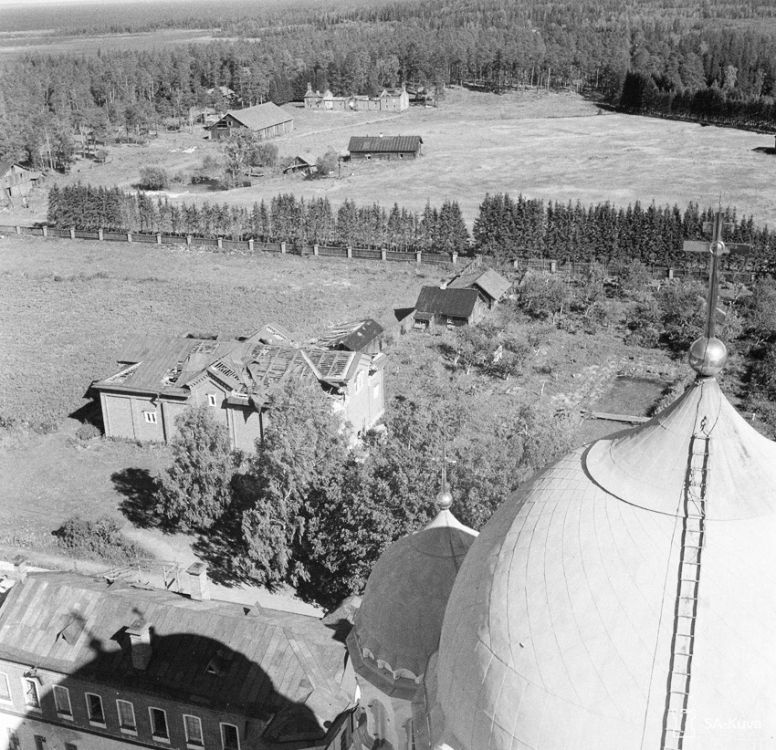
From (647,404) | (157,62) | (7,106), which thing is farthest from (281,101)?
(647,404)

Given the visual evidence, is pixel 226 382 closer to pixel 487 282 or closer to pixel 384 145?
pixel 487 282

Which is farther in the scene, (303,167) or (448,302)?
(303,167)

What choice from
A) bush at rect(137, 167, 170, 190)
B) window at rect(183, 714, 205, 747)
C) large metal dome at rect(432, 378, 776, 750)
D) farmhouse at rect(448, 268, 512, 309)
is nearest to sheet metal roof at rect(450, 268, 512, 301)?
farmhouse at rect(448, 268, 512, 309)

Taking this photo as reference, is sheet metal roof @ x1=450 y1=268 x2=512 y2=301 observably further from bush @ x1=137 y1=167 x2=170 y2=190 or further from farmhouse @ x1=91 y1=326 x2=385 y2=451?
bush @ x1=137 y1=167 x2=170 y2=190

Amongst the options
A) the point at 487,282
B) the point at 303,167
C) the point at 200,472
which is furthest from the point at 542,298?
the point at 303,167

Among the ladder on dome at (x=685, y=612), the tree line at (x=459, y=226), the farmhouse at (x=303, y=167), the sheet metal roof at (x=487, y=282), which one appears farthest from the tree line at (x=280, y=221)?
the ladder on dome at (x=685, y=612)
